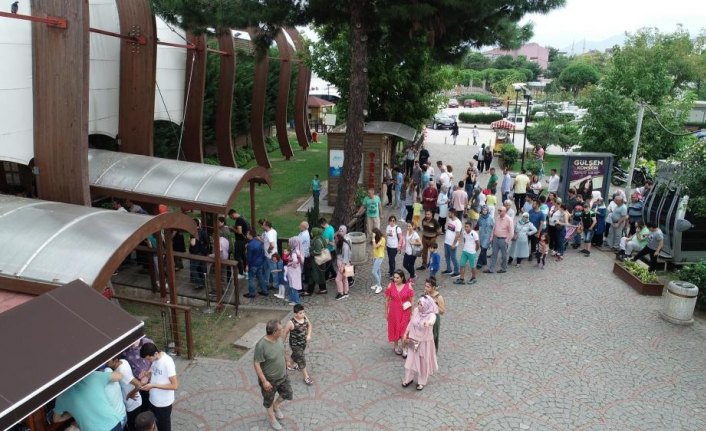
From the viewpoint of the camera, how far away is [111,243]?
22.2ft

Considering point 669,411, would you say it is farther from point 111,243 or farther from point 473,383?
point 111,243

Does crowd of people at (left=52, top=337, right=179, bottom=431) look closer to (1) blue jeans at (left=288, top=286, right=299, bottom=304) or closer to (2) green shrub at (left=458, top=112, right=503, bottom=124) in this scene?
(1) blue jeans at (left=288, top=286, right=299, bottom=304)

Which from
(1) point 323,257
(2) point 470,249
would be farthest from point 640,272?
(1) point 323,257

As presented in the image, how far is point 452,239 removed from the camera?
38.3ft

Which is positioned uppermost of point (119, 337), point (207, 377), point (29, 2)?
point (29, 2)

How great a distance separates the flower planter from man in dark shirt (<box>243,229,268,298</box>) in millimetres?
7919

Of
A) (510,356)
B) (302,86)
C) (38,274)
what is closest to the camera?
(38,274)

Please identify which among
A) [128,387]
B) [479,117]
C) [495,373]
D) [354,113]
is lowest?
[495,373]

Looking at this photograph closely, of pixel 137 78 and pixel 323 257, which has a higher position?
pixel 137 78

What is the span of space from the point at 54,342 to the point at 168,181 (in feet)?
18.9

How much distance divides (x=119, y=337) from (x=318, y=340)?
418cm

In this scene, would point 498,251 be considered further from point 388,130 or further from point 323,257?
point 388,130

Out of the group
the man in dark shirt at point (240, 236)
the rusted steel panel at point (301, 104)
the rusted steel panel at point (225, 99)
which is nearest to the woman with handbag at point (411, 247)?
the man in dark shirt at point (240, 236)

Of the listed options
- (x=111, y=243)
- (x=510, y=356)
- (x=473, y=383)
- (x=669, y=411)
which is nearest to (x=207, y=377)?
(x=111, y=243)
